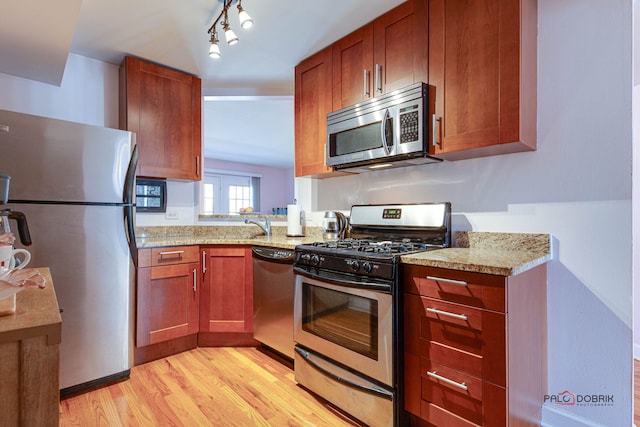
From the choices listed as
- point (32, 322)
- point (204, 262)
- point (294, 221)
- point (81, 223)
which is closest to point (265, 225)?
point (294, 221)

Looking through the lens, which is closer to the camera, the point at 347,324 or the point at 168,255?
the point at 347,324

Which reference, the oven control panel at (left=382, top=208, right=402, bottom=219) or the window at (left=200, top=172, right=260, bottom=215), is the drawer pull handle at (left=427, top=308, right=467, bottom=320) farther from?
the window at (left=200, top=172, right=260, bottom=215)

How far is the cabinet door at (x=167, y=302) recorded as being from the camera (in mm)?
2312

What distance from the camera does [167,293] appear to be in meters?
2.42

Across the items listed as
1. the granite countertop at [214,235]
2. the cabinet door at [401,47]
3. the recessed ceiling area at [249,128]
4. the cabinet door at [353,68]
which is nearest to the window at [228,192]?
the recessed ceiling area at [249,128]

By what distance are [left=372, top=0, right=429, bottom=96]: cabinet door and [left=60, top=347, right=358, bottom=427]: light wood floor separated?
73.7 inches

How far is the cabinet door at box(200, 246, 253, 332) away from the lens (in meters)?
2.54

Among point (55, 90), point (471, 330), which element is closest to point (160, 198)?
point (55, 90)

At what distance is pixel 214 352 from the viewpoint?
8.28 ft

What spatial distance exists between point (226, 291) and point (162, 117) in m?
1.50

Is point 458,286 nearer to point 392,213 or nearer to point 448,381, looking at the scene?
point 448,381

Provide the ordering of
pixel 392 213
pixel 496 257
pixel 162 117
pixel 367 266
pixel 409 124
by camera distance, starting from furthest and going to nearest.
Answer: pixel 162 117 < pixel 392 213 < pixel 409 124 < pixel 367 266 < pixel 496 257

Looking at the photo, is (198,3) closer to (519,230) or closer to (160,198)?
(160,198)

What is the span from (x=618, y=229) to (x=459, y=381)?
3.22 ft
